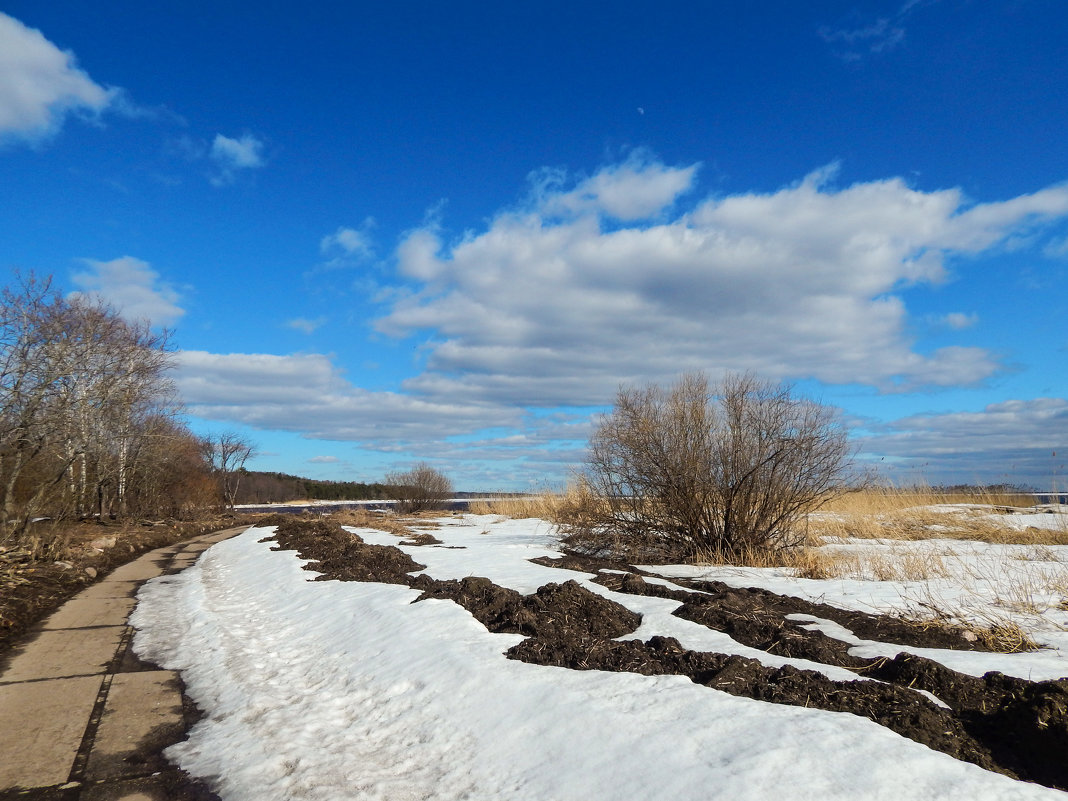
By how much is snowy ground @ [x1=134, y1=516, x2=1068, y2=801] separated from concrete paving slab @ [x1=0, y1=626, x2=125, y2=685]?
38 centimetres

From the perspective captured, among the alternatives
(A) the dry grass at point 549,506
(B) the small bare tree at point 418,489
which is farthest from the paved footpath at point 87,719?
(B) the small bare tree at point 418,489

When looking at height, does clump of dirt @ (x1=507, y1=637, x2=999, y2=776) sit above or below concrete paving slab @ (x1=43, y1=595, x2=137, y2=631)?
above

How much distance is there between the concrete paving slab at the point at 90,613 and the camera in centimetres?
735

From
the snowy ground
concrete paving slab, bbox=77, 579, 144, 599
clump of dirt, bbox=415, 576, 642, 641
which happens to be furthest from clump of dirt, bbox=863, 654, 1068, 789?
concrete paving slab, bbox=77, 579, 144, 599

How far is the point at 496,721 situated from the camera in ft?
12.1

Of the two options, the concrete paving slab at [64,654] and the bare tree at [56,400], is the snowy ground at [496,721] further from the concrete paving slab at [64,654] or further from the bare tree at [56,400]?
the bare tree at [56,400]

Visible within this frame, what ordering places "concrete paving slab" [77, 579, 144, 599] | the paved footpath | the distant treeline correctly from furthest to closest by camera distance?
the distant treeline, "concrete paving slab" [77, 579, 144, 599], the paved footpath

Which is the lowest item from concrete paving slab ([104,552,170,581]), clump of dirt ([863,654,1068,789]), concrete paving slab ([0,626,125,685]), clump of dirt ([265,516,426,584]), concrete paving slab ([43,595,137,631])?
concrete paving slab ([0,626,125,685])

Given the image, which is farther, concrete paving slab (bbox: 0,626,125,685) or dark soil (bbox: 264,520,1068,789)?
concrete paving slab (bbox: 0,626,125,685)

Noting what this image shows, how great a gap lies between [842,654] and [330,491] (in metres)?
95.8

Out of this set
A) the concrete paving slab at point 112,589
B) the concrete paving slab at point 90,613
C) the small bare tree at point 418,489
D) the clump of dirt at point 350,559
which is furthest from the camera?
the small bare tree at point 418,489

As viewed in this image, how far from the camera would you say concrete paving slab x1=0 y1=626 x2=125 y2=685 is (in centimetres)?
548

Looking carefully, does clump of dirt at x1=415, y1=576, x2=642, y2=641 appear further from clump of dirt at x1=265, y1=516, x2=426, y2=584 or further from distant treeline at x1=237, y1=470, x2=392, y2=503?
distant treeline at x1=237, y1=470, x2=392, y2=503

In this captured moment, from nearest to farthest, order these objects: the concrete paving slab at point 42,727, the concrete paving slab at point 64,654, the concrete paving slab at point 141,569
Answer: the concrete paving slab at point 42,727
the concrete paving slab at point 64,654
the concrete paving slab at point 141,569
